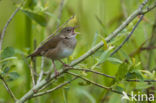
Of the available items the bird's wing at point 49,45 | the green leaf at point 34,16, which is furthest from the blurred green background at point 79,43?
the bird's wing at point 49,45

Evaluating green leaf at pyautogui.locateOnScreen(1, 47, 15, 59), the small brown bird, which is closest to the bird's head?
the small brown bird

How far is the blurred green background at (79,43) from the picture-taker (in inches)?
81.8

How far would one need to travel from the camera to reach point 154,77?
1.77m

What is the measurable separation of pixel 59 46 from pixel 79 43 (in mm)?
795

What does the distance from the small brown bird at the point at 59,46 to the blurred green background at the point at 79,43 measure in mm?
74

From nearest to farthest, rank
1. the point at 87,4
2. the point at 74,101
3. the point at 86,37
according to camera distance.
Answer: the point at 74,101
the point at 86,37
the point at 87,4

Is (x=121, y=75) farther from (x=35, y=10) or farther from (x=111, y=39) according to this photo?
(x=35, y=10)

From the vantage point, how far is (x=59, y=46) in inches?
108

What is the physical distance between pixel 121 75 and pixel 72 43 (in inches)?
38.9

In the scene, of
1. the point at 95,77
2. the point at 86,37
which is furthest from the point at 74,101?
the point at 86,37

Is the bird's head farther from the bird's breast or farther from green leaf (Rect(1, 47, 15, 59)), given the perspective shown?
green leaf (Rect(1, 47, 15, 59))

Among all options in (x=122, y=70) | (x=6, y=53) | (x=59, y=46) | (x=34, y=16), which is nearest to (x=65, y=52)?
(x=59, y=46)

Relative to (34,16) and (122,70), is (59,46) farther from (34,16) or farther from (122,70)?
(122,70)

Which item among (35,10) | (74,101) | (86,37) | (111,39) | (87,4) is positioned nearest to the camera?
(111,39)
